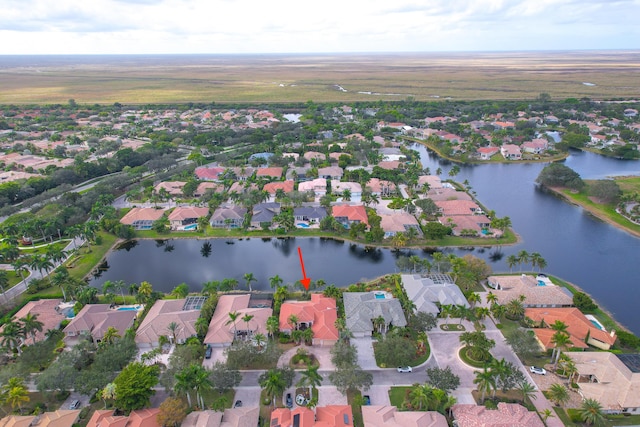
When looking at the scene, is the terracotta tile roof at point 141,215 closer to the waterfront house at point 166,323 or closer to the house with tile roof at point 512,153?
the waterfront house at point 166,323

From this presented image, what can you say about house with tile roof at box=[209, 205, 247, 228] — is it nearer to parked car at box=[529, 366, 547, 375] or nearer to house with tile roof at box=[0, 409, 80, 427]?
house with tile roof at box=[0, 409, 80, 427]

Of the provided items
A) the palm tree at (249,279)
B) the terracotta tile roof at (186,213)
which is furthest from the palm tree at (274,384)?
the terracotta tile roof at (186,213)

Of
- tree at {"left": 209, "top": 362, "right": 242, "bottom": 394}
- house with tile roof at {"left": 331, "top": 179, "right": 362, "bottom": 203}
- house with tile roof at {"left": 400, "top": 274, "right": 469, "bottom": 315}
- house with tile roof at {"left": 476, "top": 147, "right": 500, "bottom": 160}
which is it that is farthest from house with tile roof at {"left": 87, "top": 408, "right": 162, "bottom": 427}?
house with tile roof at {"left": 476, "top": 147, "right": 500, "bottom": 160}

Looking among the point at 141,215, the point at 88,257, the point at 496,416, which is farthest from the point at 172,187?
the point at 496,416

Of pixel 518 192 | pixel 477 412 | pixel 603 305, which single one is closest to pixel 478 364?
pixel 477 412

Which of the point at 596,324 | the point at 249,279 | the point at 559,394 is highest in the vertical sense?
the point at 249,279

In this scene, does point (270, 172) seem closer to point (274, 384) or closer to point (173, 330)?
point (173, 330)
